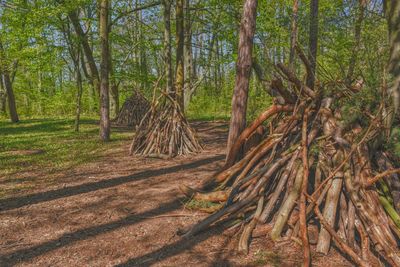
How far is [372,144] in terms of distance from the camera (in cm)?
427

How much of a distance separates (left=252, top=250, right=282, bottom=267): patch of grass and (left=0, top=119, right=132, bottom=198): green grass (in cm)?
503

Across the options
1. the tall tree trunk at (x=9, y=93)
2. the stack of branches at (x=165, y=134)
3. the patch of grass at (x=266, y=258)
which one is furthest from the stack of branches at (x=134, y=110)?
the patch of grass at (x=266, y=258)

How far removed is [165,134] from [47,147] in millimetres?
4151

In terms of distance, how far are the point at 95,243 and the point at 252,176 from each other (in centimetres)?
227

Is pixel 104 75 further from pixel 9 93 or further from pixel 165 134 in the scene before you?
pixel 9 93

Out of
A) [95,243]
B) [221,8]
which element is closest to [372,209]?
[95,243]

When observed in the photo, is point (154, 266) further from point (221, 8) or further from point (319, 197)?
point (221, 8)

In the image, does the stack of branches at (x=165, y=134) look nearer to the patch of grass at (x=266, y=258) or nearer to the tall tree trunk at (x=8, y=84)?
the patch of grass at (x=266, y=258)

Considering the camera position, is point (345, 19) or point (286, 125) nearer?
point (286, 125)

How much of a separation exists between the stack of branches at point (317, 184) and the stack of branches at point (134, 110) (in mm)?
11435

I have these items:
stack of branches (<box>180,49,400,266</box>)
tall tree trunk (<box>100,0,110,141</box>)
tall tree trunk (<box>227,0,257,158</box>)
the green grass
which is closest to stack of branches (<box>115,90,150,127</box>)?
the green grass

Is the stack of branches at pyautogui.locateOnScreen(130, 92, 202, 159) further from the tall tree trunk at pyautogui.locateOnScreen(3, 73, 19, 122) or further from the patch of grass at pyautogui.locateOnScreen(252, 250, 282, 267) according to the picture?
the tall tree trunk at pyautogui.locateOnScreen(3, 73, 19, 122)

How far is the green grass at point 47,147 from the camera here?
8208 millimetres

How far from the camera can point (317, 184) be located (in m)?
4.20
